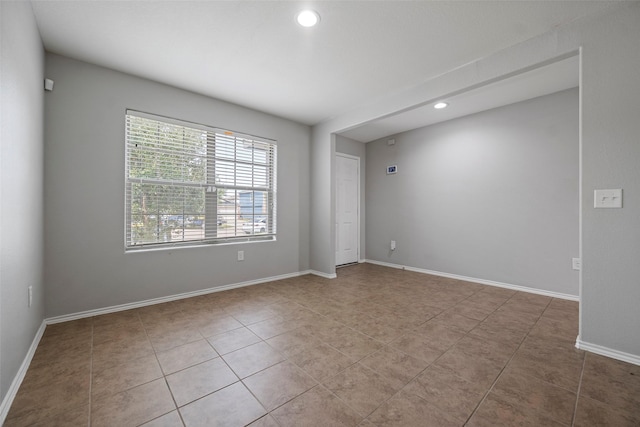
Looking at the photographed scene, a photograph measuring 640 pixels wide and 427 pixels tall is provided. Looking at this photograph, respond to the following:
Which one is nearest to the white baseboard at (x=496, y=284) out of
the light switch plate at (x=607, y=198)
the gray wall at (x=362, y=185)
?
the gray wall at (x=362, y=185)

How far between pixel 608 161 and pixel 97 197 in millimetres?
4452

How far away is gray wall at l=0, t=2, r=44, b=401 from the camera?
1.43 meters

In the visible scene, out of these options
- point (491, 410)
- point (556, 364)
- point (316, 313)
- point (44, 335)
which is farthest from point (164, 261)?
point (556, 364)

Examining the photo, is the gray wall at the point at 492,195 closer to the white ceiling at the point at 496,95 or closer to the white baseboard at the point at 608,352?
the white ceiling at the point at 496,95

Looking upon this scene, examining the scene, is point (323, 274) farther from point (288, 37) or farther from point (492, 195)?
point (288, 37)

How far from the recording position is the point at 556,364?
185 cm

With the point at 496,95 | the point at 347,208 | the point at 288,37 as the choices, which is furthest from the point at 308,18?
the point at 347,208

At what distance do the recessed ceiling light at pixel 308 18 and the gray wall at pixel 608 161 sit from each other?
1845 millimetres

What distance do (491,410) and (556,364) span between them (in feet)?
2.78

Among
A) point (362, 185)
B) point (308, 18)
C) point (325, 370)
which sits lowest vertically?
point (325, 370)

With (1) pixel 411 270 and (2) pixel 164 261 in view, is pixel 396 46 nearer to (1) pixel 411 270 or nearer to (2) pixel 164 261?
(2) pixel 164 261

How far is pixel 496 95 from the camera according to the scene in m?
3.39

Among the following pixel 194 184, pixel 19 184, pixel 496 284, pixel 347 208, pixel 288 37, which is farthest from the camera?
pixel 347 208

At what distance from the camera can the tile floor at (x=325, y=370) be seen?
4.56 ft
